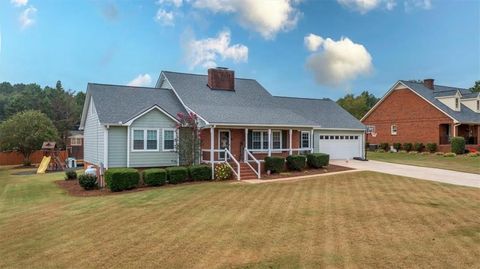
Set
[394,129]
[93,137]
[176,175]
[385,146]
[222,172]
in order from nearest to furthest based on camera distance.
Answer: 1. [176,175]
2. [222,172]
3. [93,137]
4. [385,146]
5. [394,129]

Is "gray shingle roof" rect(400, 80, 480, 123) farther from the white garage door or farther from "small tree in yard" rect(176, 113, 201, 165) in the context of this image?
"small tree in yard" rect(176, 113, 201, 165)

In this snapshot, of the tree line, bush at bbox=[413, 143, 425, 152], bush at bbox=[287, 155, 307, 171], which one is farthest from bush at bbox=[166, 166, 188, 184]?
the tree line

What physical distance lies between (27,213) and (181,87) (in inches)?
574

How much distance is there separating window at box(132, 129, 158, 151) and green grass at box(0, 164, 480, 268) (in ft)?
18.5

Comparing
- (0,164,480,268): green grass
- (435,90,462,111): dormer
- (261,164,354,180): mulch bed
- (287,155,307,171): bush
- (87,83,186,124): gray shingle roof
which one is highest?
(435,90,462,111): dormer

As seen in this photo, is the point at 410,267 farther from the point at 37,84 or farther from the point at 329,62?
the point at 37,84

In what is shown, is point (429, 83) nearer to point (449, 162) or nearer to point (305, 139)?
point (449, 162)

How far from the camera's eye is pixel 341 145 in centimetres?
3006

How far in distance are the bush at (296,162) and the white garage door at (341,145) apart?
7.61 m

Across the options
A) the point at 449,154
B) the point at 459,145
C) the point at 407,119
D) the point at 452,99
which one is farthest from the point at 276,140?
the point at 452,99

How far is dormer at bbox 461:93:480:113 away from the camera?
39.4 metres

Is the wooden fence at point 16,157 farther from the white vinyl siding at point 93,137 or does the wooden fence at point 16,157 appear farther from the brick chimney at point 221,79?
the brick chimney at point 221,79

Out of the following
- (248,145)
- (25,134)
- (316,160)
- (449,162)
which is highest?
(25,134)

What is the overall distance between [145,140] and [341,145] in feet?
56.0
